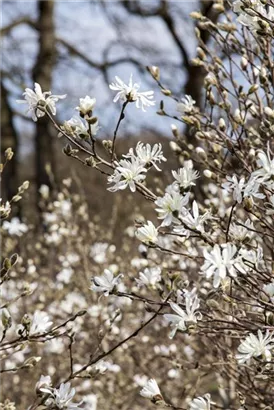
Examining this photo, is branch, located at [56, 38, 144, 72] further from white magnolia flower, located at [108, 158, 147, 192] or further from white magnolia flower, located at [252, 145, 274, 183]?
white magnolia flower, located at [252, 145, 274, 183]

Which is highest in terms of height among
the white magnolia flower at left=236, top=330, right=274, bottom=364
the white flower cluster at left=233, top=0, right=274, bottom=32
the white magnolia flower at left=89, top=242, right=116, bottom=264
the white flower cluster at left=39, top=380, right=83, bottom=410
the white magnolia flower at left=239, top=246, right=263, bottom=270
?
the white flower cluster at left=233, top=0, right=274, bottom=32

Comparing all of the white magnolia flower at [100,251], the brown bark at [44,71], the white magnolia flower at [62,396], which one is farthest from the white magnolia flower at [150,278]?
the brown bark at [44,71]

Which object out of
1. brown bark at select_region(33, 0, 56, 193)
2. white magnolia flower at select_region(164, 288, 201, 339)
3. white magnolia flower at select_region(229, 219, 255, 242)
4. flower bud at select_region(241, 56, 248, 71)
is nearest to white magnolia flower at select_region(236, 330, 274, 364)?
white magnolia flower at select_region(164, 288, 201, 339)

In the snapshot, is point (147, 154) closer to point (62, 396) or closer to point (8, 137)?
point (62, 396)

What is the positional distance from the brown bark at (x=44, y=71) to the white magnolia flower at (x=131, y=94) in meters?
10.4

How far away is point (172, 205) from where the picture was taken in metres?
1.43

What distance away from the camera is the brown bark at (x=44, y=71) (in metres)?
12.0

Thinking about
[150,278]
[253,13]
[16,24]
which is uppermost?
[253,13]

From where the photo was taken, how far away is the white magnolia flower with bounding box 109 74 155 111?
158 centimetres

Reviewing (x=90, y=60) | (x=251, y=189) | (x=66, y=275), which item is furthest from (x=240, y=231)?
(x=90, y=60)

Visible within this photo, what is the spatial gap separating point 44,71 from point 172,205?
1105cm

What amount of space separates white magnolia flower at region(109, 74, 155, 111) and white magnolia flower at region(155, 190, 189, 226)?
288 millimetres

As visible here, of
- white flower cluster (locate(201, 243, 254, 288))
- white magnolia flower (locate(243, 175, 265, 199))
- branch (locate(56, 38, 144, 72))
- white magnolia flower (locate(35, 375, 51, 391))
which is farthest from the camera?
branch (locate(56, 38, 144, 72))

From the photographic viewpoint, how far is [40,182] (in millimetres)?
11922
